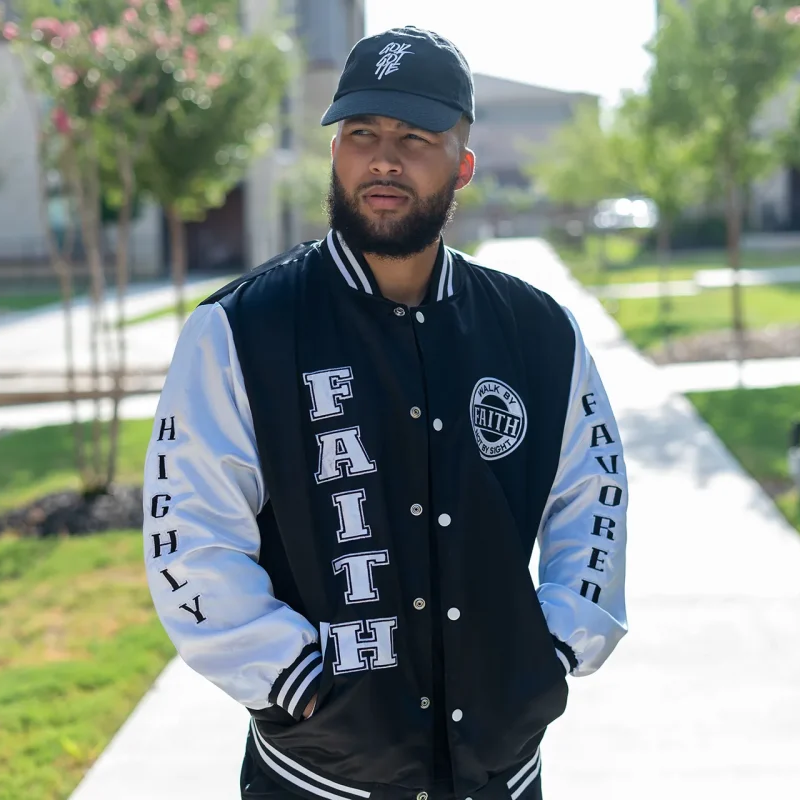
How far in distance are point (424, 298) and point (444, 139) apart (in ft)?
1.03

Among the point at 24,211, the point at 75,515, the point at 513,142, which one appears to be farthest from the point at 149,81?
the point at 513,142

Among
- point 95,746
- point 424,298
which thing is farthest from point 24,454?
point 424,298

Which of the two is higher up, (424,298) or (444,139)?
(444,139)

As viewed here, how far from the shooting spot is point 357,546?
2.05 metres

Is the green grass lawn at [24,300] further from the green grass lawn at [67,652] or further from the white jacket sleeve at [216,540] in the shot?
the white jacket sleeve at [216,540]

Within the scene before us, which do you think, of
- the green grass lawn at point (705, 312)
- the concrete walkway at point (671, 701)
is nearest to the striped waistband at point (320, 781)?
the concrete walkway at point (671, 701)

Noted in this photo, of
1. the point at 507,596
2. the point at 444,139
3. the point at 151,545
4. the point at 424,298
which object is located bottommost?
the point at 507,596

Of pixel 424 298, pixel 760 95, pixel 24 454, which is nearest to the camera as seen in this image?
pixel 424 298

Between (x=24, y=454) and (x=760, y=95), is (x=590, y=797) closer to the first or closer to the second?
(x=24, y=454)

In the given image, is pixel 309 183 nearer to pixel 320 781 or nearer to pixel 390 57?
pixel 390 57

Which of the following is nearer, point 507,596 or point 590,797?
point 507,596

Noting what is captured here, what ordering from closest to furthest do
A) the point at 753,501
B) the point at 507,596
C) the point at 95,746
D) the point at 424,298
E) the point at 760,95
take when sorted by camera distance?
1. the point at 507,596
2. the point at 424,298
3. the point at 95,746
4. the point at 753,501
5. the point at 760,95

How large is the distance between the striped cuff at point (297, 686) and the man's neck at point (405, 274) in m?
0.72

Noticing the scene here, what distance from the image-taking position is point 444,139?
2.23 m
